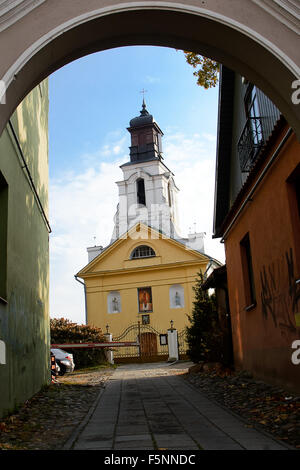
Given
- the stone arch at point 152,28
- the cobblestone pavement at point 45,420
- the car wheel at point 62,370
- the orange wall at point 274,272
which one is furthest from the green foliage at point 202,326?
the stone arch at point 152,28

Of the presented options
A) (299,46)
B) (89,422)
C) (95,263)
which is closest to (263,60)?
(299,46)

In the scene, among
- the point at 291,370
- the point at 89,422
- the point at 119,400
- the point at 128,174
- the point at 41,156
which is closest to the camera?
the point at 89,422

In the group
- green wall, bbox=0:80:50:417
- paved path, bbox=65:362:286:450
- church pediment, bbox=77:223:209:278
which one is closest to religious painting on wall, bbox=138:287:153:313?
church pediment, bbox=77:223:209:278

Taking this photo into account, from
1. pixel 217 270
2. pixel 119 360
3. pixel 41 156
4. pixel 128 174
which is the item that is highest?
pixel 128 174

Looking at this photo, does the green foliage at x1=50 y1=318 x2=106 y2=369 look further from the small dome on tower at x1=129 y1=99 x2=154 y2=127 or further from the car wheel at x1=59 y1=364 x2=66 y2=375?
the small dome on tower at x1=129 y1=99 x2=154 y2=127

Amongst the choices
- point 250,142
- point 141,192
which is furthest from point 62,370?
point 141,192

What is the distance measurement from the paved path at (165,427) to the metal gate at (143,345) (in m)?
23.0

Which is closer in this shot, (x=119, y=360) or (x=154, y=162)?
(x=119, y=360)

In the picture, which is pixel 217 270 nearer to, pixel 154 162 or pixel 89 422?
pixel 89 422

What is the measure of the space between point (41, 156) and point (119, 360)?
73.8 ft

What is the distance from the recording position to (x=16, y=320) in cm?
836

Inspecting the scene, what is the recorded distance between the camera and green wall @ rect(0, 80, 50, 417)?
25.1ft

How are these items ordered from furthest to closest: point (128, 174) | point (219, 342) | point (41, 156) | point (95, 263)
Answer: point (128, 174), point (95, 263), point (219, 342), point (41, 156)

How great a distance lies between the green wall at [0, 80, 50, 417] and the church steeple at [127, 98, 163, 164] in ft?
118
